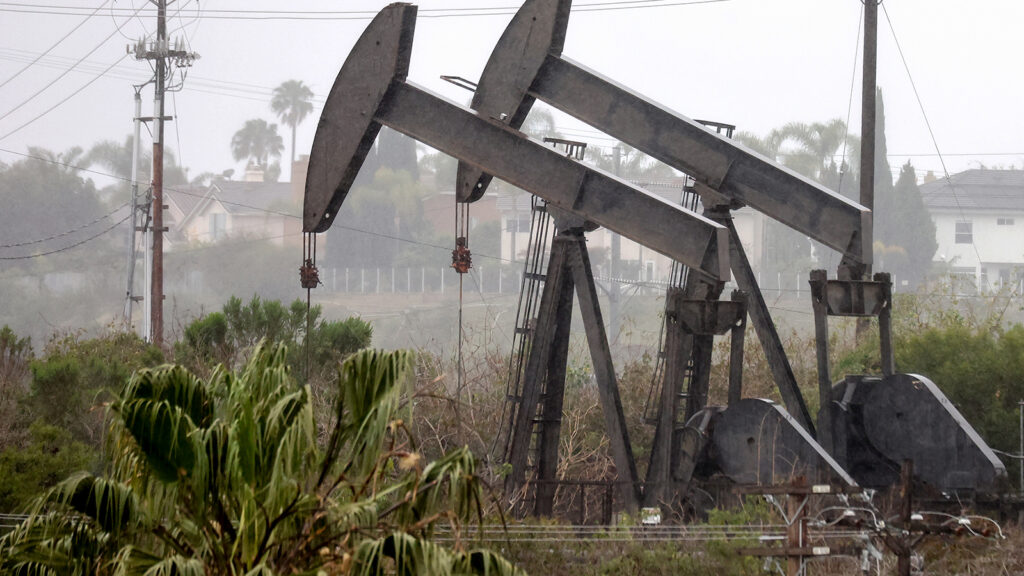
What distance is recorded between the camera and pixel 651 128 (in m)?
11.5

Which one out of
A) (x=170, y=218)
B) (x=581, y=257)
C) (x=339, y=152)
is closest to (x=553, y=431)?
(x=581, y=257)

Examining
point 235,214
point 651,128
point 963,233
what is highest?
point 235,214

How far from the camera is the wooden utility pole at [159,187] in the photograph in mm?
24859

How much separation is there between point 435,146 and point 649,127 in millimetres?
2084

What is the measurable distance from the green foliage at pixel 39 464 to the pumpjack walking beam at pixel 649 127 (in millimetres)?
5281

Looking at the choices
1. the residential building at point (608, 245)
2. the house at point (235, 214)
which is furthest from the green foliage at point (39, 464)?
the house at point (235, 214)

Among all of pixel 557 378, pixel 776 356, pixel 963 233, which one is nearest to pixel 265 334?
pixel 557 378

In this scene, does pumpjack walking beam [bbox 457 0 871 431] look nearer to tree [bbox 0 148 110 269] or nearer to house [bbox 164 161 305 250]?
house [bbox 164 161 305 250]

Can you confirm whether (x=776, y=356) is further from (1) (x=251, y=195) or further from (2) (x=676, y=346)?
(1) (x=251, y=195)

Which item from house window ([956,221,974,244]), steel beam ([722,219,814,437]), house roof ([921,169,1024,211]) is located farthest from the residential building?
steel beam ([722,219,814,437])

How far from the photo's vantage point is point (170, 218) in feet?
216

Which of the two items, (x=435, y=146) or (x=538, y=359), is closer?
(x=435, y=146)

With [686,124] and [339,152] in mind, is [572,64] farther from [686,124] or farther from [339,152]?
[339,152]

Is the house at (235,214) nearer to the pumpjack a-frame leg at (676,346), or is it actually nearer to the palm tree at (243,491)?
the pumpjack a-frame leg at (676,346)
